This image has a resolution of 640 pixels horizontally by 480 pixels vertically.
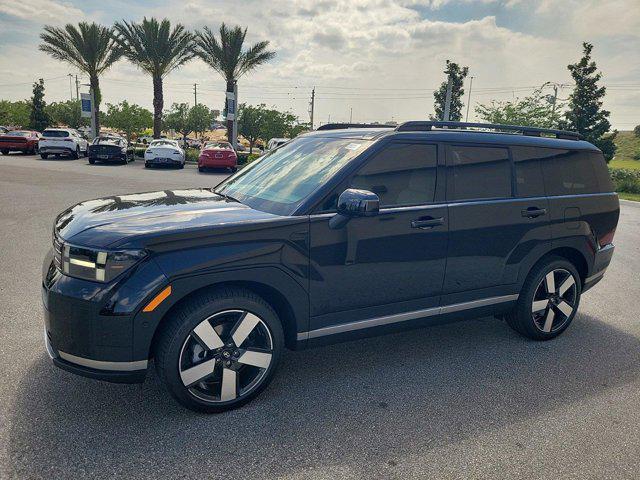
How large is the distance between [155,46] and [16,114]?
5853 cm

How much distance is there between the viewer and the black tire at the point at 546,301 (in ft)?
Result: 14.0

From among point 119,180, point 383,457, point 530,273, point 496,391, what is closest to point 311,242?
point 383,457

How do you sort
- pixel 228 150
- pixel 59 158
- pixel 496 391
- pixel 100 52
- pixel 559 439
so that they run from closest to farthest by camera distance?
pixel 559 439 < pixel 496 391 < pixel 228 150 < pixel 59 158 < pixel 100 52

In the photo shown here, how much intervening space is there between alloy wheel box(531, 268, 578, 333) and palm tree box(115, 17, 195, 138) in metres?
31.5

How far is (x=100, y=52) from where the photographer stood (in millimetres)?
33094

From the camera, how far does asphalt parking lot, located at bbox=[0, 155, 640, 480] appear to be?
263cm

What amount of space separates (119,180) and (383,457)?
1616 centimetres

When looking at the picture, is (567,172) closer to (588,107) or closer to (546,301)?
(546,301)

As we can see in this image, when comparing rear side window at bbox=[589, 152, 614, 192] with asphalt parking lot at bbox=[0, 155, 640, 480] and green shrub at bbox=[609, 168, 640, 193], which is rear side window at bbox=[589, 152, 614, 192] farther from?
green shrub at bbox=[609, 168, 640, 193]

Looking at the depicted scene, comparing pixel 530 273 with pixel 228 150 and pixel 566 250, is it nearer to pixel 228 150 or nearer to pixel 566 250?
pixel 566 250

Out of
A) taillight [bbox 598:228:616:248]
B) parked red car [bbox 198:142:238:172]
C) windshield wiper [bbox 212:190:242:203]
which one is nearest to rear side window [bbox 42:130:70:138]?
parked red car [bbox 198:142:238:172]

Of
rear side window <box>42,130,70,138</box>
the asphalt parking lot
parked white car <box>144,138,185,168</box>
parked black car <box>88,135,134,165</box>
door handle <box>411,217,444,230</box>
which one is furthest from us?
rear side window <box>42,130,70,138</box>

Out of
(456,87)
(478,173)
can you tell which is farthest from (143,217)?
(456,87)

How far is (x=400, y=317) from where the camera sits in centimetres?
362
